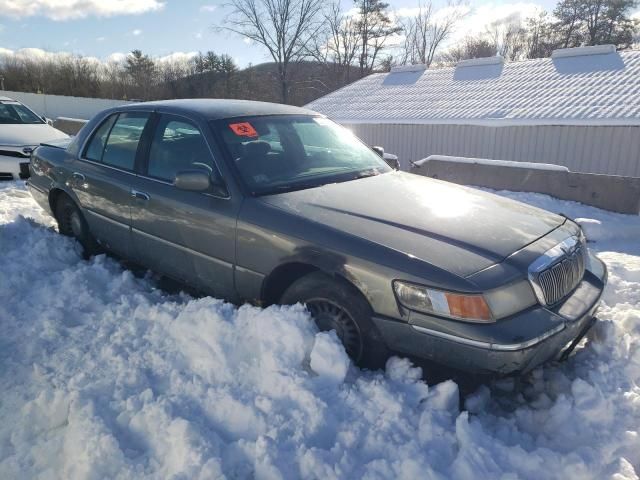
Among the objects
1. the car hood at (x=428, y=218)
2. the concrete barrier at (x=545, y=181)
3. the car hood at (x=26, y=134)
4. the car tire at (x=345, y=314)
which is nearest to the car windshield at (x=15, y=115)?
the car hood at (x=26, y=134)

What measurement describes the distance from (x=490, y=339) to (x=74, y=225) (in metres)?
4.12

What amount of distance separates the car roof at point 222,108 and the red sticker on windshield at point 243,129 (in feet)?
0.39

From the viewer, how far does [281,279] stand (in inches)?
117

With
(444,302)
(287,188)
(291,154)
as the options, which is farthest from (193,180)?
(444,302)

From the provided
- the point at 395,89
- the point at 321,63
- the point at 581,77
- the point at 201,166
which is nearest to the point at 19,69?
the point at 321,63

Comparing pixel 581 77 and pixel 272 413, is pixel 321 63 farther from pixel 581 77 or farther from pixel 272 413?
pixel 272 413

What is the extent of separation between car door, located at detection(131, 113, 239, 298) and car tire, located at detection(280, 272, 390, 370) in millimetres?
673

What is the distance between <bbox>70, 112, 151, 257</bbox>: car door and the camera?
3.93 metres

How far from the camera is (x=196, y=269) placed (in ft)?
11.1

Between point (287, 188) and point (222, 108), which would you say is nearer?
point (287, 188)

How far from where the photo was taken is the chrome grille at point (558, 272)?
98.4 inches

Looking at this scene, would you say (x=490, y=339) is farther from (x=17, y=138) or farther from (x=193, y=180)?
(x=17, y=138)

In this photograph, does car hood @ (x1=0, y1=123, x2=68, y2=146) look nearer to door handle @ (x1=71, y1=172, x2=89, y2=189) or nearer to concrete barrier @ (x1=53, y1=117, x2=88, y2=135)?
door handle @ (x1=71, y1=172, x2=89, y2=189)

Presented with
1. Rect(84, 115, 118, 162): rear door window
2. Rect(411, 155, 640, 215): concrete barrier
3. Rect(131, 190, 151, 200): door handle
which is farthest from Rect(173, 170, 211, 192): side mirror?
Rect(411, 155, 640, 215): concrete barrier
